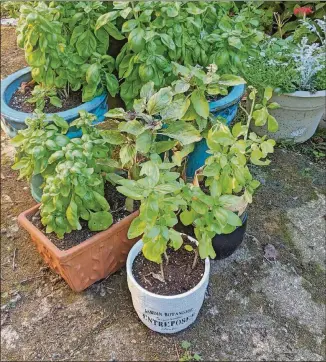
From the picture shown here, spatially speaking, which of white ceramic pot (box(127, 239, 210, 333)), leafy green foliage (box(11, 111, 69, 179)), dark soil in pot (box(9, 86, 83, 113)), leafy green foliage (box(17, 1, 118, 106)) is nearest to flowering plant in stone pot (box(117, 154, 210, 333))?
white ceramic pot (box(127, 239, 210, 333))

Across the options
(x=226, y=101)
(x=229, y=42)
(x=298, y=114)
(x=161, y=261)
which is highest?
(x=229, y=42)

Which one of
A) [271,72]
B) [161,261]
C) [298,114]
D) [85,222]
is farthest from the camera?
[298,114]

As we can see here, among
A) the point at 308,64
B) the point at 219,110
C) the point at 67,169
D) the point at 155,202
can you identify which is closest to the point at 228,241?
the point at 219,110

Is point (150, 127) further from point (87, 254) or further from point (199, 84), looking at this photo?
point (87, 254)

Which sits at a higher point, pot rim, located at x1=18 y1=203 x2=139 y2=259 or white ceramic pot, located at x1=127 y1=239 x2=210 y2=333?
pot rim, located at x1=18 y1=203 x2=139 y2=259

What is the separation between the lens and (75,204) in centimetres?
184

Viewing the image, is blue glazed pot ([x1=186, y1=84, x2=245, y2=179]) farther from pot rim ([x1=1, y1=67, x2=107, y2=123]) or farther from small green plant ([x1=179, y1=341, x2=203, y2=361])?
small green plant ([x1=179, y1=341, x2=203, y2=361])

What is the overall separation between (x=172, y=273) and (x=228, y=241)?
0.40m

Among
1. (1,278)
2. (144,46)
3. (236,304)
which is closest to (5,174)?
(1,278)

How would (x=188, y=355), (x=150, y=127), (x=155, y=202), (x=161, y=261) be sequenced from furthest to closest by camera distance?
(x=188, y=355), (x=161, y=261), (x=150, y=127), (x=155, y=202)

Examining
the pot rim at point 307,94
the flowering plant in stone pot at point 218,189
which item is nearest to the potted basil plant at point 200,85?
the flowering plant in stone pot at point 218,189

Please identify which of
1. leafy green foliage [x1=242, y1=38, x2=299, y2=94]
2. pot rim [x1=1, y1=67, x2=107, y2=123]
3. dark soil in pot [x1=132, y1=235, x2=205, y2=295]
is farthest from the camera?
leafy green foliage [x1=242, y1=38, x2=299, y2=94]

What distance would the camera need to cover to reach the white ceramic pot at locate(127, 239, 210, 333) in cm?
182

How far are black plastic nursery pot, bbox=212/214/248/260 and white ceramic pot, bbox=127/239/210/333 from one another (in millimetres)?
297
